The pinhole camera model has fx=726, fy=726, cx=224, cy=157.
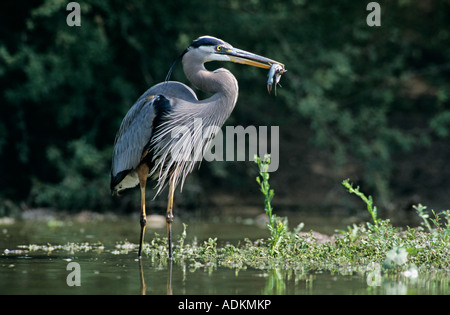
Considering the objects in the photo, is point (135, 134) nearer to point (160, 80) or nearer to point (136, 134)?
point (136, 134)

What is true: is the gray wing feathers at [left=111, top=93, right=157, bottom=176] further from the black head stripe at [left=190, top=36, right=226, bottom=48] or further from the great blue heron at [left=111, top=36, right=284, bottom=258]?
the black head stripe at [left=190, top=36, right=226, bottom=48]

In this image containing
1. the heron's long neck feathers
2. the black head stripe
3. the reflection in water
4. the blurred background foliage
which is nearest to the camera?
the reflection in water

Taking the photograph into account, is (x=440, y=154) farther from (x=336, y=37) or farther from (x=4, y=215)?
(x=4, y=215)

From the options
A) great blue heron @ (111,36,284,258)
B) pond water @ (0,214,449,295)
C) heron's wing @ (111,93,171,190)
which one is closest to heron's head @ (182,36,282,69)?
great blue heron @ (111,36,284,258)

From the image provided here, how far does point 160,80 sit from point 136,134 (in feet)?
16.1

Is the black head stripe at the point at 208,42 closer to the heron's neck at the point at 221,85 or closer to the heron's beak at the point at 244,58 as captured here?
the heron's beak at the point at 244,58

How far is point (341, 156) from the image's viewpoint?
11.8 metres

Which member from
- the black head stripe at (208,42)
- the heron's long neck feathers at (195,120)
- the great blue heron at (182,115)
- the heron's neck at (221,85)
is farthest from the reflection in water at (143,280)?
the black head stripe at (208,42)

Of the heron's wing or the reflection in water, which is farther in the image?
the heron's wing

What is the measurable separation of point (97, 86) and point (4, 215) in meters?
2.58

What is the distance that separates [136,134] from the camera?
7.41 meters

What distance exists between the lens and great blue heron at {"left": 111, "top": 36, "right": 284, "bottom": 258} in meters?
7.23

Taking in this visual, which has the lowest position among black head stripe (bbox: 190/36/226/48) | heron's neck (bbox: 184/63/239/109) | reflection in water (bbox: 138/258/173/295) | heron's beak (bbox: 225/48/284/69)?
reflection in water (bbox: 138/258/173/295)
